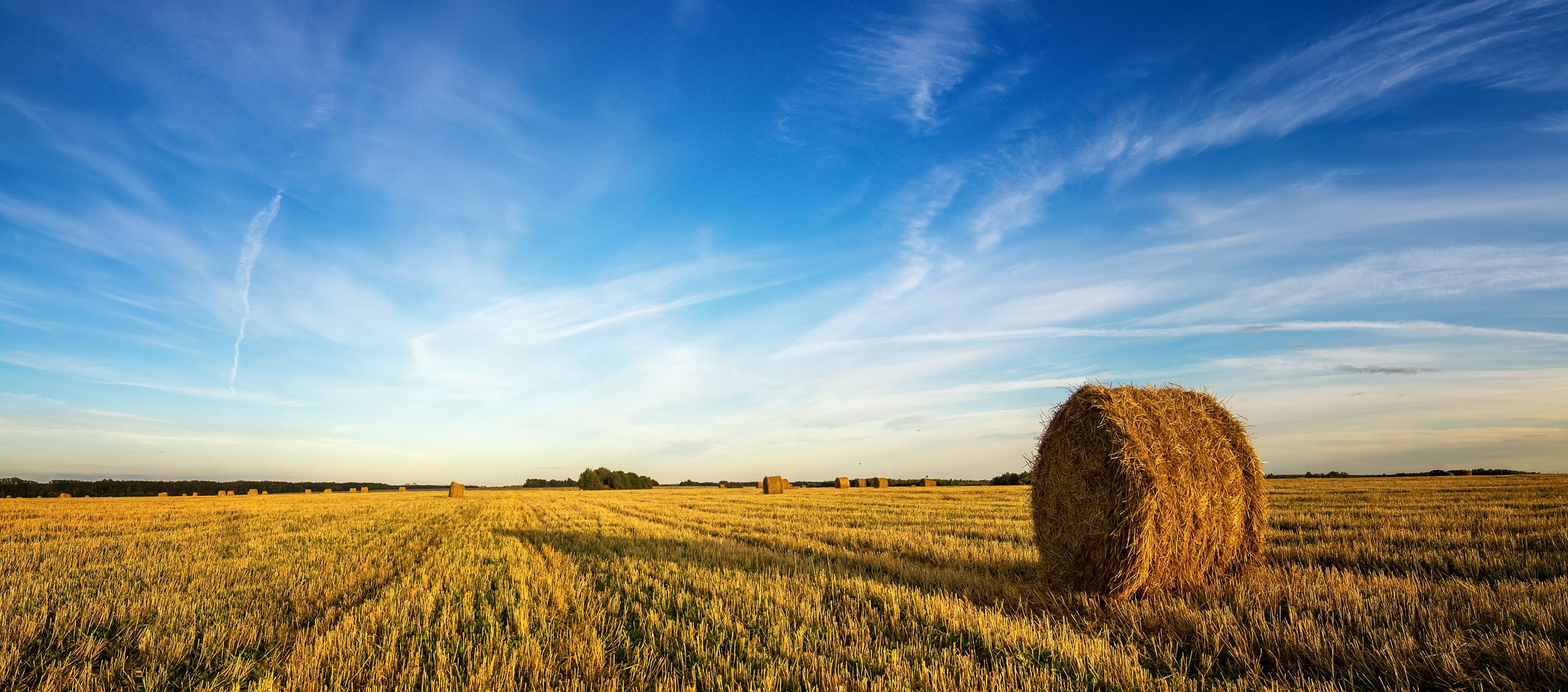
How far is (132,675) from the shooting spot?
4430 mm

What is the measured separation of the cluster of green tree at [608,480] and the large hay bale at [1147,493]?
285 feet

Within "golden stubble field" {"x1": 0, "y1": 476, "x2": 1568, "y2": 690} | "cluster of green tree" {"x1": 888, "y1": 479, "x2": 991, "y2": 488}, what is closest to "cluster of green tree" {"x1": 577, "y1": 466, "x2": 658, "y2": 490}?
"cluster of green tree" {"x1": 888, "y1": 479, "x2": 991, "y2": 488}

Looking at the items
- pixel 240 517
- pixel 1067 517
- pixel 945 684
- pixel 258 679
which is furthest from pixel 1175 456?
pixel 240 517

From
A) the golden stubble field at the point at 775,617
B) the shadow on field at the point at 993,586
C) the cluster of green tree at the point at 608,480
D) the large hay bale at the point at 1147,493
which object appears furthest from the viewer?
the cluster of green tree at the point at 608,480

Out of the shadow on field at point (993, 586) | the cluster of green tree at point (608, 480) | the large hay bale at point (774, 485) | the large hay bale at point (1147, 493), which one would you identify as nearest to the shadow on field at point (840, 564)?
the shadow on field at point (993, 586)

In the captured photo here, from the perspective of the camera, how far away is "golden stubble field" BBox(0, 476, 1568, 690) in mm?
4262

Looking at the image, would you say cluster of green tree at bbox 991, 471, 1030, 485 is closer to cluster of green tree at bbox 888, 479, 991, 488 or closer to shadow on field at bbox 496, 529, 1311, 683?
cluster of green tree at bbox 888, 479, 991, 488

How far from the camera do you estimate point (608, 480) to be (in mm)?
93000

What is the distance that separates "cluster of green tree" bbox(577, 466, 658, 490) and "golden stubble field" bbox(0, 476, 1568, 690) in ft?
269

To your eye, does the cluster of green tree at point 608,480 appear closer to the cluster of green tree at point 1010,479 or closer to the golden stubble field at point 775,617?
the cluster of green tree at point 1010,479

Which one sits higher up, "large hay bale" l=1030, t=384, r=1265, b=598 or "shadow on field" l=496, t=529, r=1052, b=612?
"large hay bale" l=1030, t=384, r=1265, b=598

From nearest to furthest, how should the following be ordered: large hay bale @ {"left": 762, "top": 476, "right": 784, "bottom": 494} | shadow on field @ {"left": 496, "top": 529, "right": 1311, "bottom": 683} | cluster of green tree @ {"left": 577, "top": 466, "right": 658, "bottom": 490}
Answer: shadow on field @ {"left": 496, "top": 529, "right": 1311, "bottom": 683} → large hay bale @ {"left": 762, "top": 476, "right": 784, "bottom": 494} → cluster of green tree @ {"left": 577, "top": 466, "right": 658, "bottom": 490}

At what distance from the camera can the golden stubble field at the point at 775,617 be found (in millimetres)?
4262

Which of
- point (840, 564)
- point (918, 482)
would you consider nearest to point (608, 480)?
point (918, 482)
